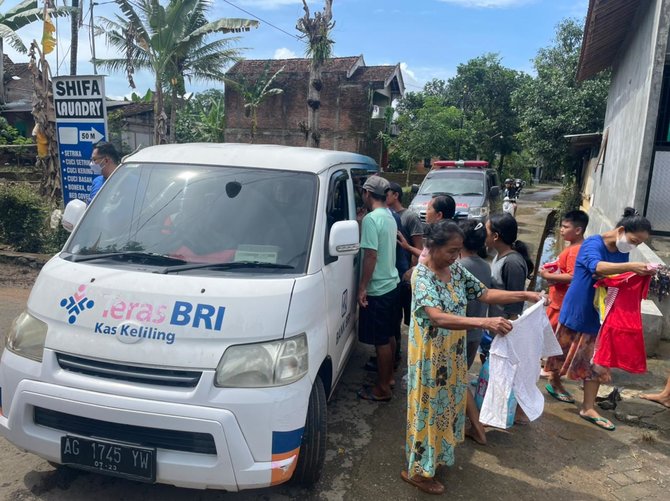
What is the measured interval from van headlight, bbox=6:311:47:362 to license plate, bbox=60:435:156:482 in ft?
1.58

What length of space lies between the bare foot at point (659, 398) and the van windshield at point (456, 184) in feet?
26.6

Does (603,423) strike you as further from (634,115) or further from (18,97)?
(18,97)

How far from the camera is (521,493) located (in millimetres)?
3170

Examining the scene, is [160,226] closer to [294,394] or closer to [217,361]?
[217,361]

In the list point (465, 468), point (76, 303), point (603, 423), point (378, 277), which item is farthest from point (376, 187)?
point (603, 423)

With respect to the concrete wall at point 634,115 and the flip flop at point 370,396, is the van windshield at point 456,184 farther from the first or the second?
the flip flop at point 370,396

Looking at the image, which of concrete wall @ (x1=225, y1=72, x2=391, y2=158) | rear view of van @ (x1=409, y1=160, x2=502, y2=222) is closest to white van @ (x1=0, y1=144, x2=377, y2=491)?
rear view of van @ (x1=409, y1=160, x2=502, y2=222)

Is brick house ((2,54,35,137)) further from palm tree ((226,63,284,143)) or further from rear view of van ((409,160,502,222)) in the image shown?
rear view of van ((409,160,502,222))

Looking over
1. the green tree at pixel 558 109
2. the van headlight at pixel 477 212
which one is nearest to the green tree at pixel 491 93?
the green tree at pixel 558 109

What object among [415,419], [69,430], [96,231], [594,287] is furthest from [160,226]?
[594,287]

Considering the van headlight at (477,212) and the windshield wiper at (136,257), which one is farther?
the van headlight at (477,212)

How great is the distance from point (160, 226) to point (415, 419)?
1960mm

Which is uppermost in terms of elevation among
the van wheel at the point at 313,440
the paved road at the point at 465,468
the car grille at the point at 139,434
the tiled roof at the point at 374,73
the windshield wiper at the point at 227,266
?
the tiled roof at the point at 374,73

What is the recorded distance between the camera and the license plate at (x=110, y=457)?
238 centimetres
